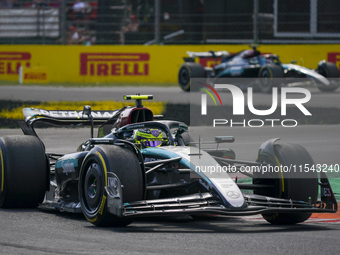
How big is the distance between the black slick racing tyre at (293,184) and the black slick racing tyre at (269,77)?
11.9 m

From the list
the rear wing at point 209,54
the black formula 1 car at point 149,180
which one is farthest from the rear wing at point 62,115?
the rear wing at point 209,54

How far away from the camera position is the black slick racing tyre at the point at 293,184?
6.17m

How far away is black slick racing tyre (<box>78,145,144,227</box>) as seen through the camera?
5.65m

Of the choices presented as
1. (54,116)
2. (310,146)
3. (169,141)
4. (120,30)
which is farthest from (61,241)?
(120,30)

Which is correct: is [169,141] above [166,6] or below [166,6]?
below

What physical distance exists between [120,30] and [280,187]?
53.5 ft

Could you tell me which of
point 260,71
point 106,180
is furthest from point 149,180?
point 260,71

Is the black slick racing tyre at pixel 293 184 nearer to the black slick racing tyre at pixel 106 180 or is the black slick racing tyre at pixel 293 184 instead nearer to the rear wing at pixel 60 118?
the black slick racing tyre at pixel 106 180

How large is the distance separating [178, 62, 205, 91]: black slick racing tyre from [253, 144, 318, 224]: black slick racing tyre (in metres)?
13.2

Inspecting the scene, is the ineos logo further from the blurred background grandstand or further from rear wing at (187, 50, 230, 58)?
the blurred background grandstand

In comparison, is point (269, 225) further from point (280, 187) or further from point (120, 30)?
point (120, 30)

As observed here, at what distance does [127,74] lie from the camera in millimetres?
22312

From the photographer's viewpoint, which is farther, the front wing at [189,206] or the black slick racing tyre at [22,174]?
the black slick racing tyre at [22,174]

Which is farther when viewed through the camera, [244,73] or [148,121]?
[244,73]
